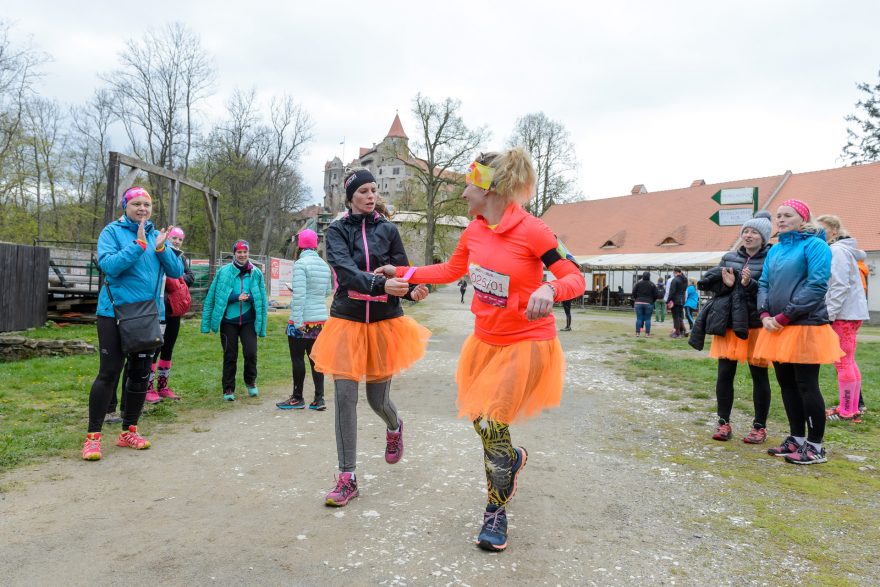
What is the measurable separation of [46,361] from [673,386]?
9896 mm

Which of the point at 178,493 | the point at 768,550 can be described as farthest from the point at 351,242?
the point at 768,550

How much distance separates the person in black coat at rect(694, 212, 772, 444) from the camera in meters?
5.09

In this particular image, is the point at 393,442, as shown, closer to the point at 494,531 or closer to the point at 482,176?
the point at 494,531

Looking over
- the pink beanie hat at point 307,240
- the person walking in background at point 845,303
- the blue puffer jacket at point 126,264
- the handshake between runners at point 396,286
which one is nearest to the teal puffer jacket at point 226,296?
the pink beanie hat at point 307,240

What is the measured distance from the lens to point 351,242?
157 inches

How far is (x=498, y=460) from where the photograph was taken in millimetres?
3211

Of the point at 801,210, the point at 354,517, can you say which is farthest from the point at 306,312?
the point at 801,210

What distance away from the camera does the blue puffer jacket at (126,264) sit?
4441mm

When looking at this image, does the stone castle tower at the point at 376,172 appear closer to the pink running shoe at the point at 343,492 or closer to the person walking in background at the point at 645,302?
the person walking in background at the point at 645,302

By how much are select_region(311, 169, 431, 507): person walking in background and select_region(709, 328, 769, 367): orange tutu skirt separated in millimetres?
2936

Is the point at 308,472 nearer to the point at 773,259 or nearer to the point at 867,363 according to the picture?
the point at 773,259

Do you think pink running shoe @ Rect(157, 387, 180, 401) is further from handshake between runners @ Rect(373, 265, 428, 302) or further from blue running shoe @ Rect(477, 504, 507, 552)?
blue running shoe @ Rect(477, 504, 507, 552)

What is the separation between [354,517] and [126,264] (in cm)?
269

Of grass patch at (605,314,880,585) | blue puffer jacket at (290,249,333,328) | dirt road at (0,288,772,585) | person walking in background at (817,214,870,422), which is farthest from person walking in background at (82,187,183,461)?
person walking in background at (817,214,870,422)
